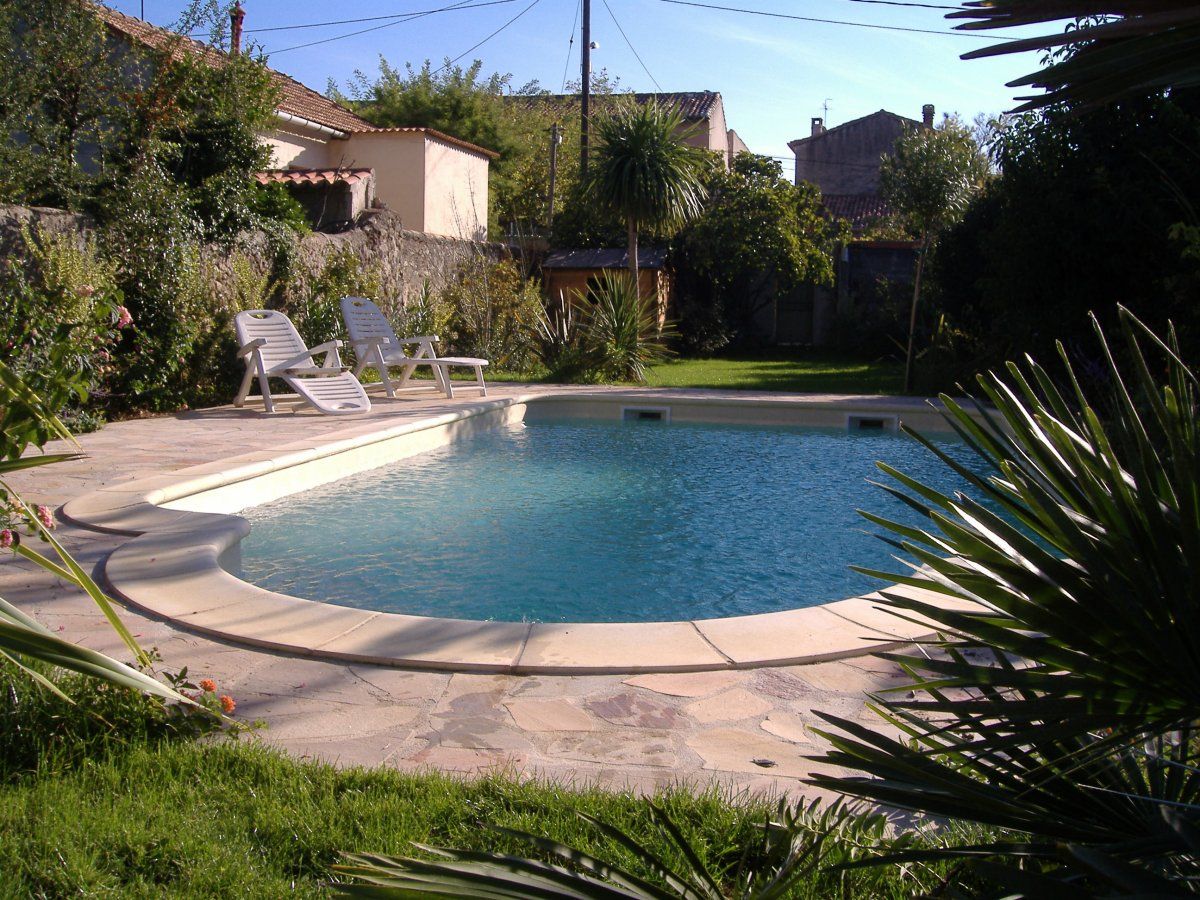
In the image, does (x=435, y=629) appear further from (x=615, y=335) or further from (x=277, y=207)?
(x=615, y=335)

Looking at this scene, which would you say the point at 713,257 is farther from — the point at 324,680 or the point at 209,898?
the point at 209,898

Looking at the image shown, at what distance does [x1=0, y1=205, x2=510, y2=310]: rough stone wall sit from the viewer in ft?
29.0

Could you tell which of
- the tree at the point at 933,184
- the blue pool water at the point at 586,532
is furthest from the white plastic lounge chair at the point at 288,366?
the tree at the point at 933,184

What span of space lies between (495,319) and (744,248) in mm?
5908

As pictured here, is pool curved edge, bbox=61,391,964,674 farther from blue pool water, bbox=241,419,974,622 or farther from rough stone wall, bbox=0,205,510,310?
rough stone wall, bbox=0,205,510,310

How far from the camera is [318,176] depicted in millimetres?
15258

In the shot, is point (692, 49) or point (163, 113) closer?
point (163, 113)

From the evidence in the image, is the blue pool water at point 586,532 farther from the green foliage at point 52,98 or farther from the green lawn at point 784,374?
the green foliage at point 52,98

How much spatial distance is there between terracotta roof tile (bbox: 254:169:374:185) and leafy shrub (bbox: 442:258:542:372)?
218 cm

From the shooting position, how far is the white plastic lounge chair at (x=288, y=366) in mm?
10156

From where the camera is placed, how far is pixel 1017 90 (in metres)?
1.05

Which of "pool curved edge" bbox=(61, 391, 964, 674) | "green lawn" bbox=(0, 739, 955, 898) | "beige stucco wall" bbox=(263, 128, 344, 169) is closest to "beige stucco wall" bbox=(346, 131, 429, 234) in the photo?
"beige stucco wall" bbox=(263, 128, 344, 169)

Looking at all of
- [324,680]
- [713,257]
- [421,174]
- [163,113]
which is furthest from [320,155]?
[324,680]

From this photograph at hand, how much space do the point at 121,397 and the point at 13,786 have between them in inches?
315
